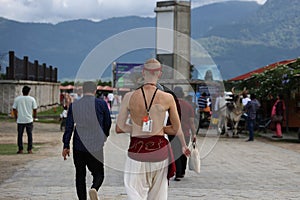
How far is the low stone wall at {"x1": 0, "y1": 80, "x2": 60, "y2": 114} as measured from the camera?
3453cm

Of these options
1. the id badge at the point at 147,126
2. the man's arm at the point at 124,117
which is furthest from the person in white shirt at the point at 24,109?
the id badge at the point at 147,126

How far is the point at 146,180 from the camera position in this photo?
674cm

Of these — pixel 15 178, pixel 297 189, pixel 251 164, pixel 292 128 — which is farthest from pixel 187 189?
pixel 292 128

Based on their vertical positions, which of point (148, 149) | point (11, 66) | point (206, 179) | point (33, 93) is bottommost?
point (206, 179)

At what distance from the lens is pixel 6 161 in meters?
14.8

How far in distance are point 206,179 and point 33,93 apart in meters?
30.3

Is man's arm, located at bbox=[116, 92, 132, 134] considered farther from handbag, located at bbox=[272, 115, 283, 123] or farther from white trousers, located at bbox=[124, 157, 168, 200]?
handbag, located at bbox=[272, 115, 283, 123]

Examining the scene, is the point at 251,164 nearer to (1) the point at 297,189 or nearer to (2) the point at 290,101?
(1) the point at 297,189

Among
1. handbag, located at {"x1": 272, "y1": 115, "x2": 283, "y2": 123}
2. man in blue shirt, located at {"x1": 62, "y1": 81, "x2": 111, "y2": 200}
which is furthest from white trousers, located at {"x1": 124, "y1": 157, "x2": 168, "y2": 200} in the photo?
handbag, located at {"x1": 272, "y1": 115, "x2": 283, "y2": 123}

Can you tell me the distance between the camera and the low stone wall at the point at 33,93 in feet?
113

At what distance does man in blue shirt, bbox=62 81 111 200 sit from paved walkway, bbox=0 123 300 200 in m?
1.01

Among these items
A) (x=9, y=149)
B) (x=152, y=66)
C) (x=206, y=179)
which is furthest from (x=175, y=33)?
(x=152, y=66)

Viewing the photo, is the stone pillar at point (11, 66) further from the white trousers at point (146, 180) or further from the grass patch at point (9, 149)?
the white trousers at point (146, 180)

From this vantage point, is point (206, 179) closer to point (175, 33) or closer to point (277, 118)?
point (277, 118)
